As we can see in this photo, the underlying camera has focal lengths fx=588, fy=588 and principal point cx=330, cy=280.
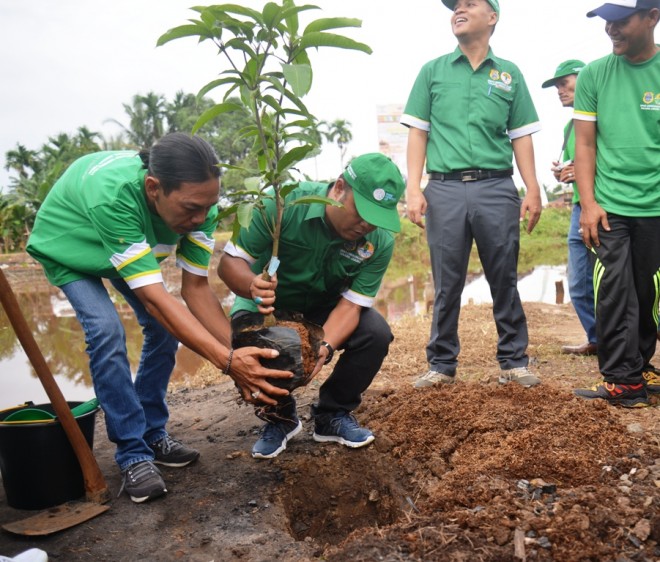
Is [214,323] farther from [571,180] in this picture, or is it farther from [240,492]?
[571,180]

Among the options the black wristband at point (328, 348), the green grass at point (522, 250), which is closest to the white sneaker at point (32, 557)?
the black wristband at point (328, 348)

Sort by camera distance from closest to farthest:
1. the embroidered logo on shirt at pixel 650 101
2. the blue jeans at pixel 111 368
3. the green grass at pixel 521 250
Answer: the blue jeans at pixel 111 368
the embroidered logo on shirt at pixel 650 101
the green grass at pixel 521 250

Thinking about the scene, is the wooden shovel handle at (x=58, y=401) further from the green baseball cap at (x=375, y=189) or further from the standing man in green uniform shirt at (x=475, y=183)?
the standing man in green uniform shirt at (x=475, y=183)

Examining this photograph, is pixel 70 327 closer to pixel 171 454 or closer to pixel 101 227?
pixel 171 454

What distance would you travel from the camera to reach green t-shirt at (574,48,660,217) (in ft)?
9.35

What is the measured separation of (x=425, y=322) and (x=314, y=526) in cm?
369

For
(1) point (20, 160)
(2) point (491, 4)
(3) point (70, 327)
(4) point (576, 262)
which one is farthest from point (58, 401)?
(1) point (20, 160)

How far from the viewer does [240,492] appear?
7.96 ft

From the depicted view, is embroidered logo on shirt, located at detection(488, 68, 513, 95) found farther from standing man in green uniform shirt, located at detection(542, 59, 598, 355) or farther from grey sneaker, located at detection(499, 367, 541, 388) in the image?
grey sneaker, located at detection(499, 367, 541, 388)

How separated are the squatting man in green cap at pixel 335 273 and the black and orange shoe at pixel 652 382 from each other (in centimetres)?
145

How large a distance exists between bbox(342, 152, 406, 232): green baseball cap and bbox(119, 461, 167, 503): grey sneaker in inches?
52.2

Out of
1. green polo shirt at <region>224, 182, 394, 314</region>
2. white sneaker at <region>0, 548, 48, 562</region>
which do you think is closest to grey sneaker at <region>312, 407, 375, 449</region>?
green polo shirt at <region>224, 182, 394, 314</region>

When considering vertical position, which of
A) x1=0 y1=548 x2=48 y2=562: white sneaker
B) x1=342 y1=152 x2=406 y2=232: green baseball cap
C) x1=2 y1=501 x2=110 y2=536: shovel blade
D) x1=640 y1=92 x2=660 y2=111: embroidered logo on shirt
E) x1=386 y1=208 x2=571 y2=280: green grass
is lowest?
x1=386 y1=208 x2=571 y2=280: green grass

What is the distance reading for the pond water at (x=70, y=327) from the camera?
6059 mm
